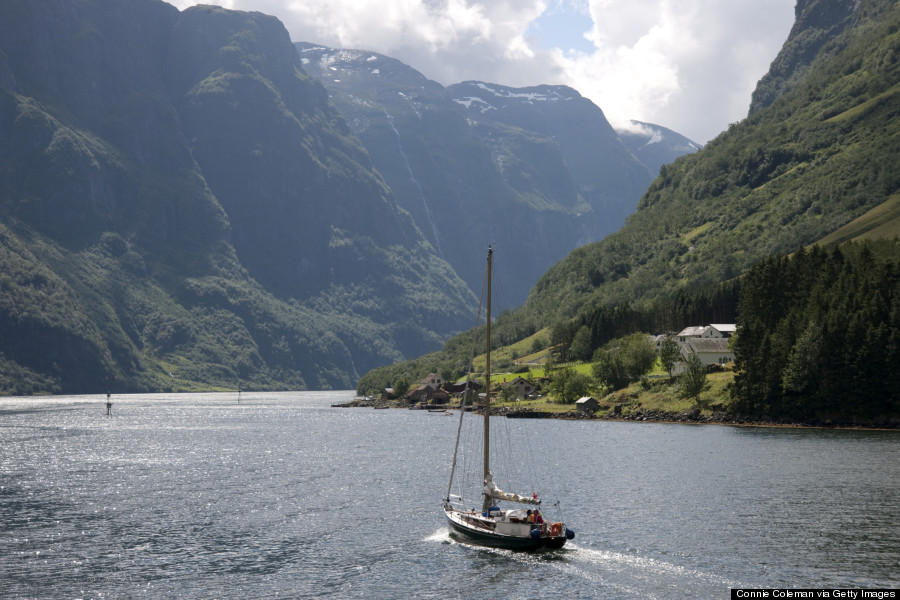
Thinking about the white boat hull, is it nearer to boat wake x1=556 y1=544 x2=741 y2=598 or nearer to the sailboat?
the sailboat

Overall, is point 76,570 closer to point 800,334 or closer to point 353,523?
point 353,523

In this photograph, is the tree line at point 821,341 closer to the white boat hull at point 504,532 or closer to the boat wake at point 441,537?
the boat wake at point 441,537

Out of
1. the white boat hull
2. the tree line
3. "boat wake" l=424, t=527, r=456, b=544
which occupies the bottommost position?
"boat wake" l=424, t=527, r=456, b=544

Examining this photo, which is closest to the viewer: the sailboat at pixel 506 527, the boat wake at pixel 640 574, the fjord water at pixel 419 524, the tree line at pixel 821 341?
the boat wake at pixel 640 574

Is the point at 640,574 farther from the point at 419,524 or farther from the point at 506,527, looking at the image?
the point at 419,524

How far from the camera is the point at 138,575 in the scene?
61781 mm

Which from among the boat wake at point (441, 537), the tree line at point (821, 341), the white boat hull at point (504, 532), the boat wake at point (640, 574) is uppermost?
the tree line at point (821, 341)

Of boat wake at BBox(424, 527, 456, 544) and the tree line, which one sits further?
the tree line

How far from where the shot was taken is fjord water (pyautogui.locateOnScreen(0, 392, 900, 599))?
195 ft

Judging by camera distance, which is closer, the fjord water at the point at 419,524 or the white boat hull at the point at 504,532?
the fjord water at the point at 419,524

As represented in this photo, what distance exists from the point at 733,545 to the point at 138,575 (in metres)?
45.6

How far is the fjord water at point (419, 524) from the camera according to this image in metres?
59.5

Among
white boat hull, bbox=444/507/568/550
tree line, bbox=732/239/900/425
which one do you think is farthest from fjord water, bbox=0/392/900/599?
tree line, bbox=732/239/900/425

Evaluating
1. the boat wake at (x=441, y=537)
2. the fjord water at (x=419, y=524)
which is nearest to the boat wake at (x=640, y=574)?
the fjord water at (x=419, y=524)
